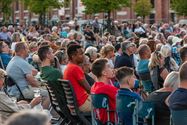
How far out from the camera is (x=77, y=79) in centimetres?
938

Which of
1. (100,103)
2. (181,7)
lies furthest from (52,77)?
(181,7)

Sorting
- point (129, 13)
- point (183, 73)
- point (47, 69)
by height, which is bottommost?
point (47, 69)

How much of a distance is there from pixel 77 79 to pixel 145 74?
115 inches

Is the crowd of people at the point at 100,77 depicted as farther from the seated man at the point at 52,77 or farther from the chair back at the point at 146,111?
the chair back at the point at 146,111

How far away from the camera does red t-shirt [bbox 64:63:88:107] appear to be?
9.33m

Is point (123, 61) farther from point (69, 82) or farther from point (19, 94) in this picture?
point (69, 82)

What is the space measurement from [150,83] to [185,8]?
133 ft

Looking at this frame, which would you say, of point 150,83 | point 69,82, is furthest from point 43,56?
point 150,83

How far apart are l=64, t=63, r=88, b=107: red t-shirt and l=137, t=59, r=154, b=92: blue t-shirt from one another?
262 cm

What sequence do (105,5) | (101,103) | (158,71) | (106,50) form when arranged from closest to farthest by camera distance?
(101,103), (158,71), (106,50), (105,5)

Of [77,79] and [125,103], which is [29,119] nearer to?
[125,103]

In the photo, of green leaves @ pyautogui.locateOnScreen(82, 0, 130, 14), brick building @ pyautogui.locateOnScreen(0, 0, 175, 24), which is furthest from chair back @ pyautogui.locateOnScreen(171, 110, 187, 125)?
brick building @ pyautogui.locateOnScreen(0, 0, 175, 24)

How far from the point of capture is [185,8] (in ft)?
168

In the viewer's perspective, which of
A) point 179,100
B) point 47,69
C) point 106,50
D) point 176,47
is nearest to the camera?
point 179,100
